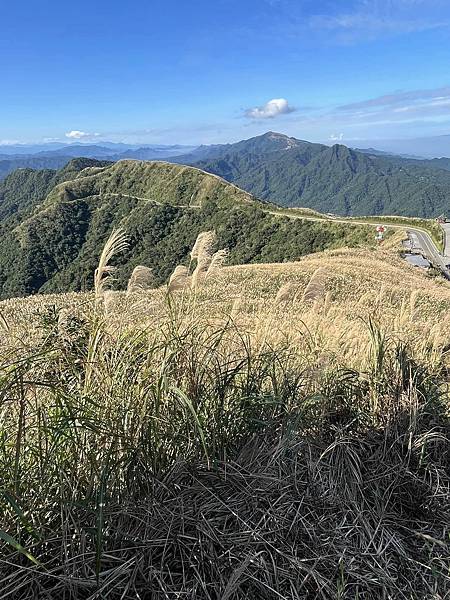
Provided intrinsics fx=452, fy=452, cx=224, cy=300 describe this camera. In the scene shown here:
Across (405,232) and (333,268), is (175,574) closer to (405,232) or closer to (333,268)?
(333,268)

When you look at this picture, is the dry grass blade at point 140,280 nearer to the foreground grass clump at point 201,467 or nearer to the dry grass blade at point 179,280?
the foreground grass clump at point 201,467

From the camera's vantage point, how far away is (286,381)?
2.65m

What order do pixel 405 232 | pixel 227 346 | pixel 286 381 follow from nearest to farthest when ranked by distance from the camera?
pixel 286 381, pixel 227 346, pixel 405 232

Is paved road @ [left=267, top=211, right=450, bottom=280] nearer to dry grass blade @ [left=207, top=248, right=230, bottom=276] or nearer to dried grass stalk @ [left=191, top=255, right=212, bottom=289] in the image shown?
dry grass blade @ [left=207, top=248, right=230, bottom=276]

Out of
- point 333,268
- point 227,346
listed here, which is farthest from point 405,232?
point 227,346

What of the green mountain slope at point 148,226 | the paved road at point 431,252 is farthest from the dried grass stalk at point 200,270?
the green mountain slope at point 148,226

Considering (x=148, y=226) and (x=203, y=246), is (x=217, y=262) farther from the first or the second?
(x=148, y=226)

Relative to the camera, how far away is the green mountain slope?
59.9 metres

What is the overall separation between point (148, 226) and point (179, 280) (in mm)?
92450

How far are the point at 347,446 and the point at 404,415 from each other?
0.48 m

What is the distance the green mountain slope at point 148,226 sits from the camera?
59.9m

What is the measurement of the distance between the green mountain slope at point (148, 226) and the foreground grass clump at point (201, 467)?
43073 millimetres

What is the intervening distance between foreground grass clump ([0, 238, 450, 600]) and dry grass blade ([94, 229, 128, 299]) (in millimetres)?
69

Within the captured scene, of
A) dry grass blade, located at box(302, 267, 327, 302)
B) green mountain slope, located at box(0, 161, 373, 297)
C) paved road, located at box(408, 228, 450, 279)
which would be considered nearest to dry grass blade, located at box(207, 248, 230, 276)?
dry grass blade, located at box(302, 267, 327, 302)
